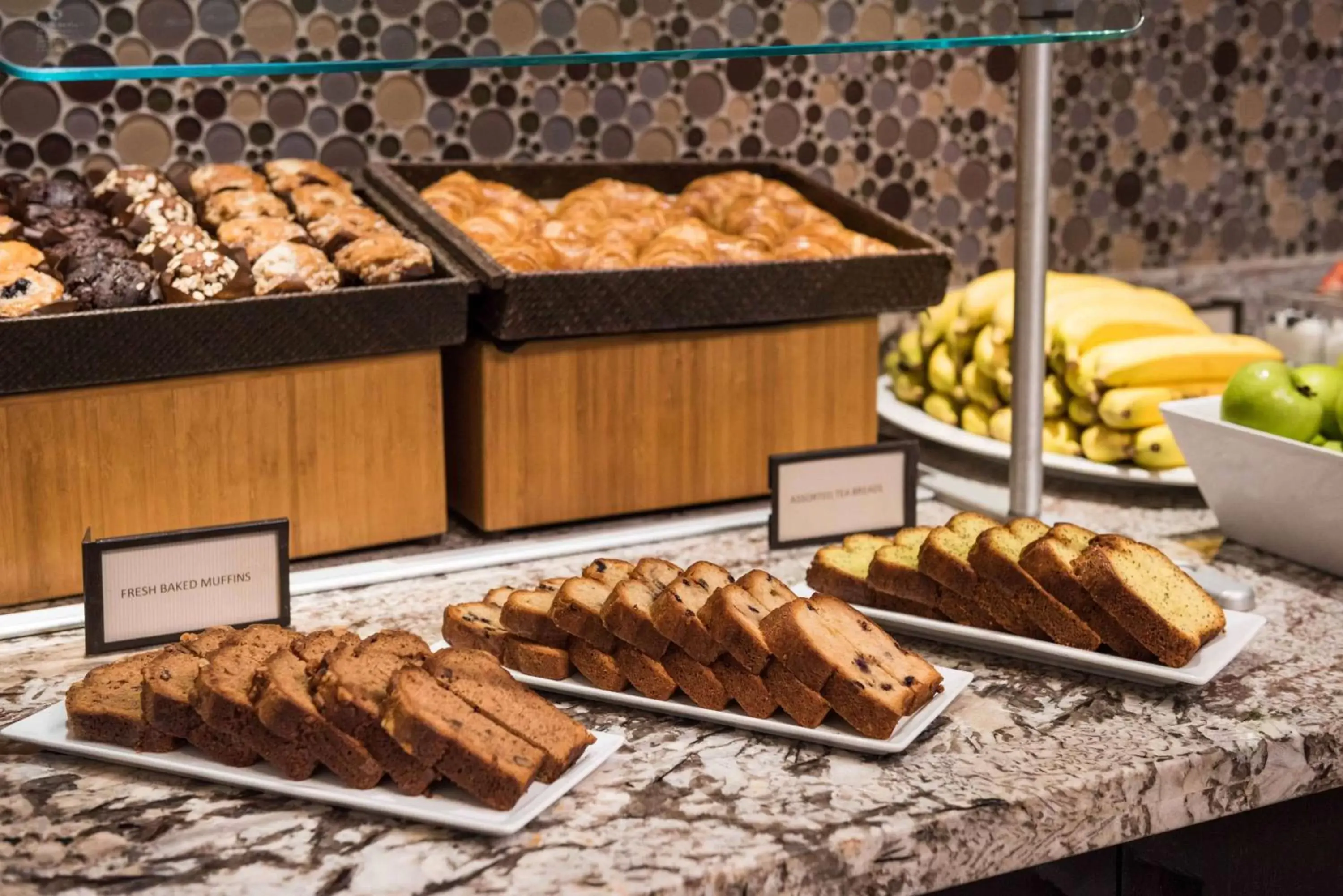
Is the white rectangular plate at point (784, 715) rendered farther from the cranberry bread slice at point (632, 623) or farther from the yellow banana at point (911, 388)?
the yellow banana at point (911, 388)

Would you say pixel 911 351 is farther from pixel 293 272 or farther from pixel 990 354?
pixel 293 272

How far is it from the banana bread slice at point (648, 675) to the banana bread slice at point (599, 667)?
1cm

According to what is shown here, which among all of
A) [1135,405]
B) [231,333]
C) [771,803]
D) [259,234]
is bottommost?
[771,803]

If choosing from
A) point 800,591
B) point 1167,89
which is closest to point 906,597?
point 800,591

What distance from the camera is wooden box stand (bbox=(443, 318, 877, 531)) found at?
1779 millimetres

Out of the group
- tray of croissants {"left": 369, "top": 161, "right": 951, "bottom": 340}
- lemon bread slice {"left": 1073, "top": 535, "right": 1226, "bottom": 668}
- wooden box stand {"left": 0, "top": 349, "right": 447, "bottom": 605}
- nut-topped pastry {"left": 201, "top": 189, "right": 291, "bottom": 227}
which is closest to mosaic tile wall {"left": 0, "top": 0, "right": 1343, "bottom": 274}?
tray of croissants {"left": 369, "top": 161, "right": 951, "bottom": 340}

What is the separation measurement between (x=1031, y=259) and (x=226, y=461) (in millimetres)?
928

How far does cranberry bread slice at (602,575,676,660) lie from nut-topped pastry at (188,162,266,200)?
0.84 meters

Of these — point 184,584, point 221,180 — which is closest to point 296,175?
point 221,180

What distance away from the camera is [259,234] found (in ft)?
5.62

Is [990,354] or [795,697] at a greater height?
[990,354]

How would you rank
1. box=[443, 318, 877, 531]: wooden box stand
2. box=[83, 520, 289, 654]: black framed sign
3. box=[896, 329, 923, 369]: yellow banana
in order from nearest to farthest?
box=[83, 520, 289, 654]: black framed sign
box=[443, 318, 877, 531]: wooden box stand
box=[896, 329, 923, 369]: yellow banana

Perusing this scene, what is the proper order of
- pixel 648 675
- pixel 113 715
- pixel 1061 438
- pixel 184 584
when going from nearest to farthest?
pixel 113 715, pixel 648 675, pixel 184 584, pixel 1061 438

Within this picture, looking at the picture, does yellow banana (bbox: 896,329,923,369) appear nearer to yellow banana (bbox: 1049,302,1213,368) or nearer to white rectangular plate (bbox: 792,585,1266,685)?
yellow banana (bbox: 1049,302,1213,368)
